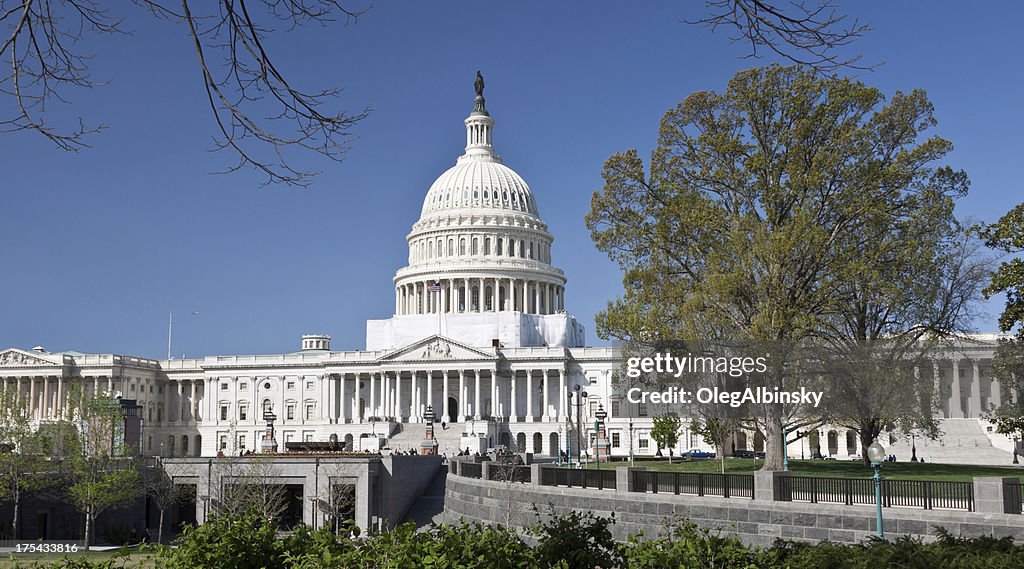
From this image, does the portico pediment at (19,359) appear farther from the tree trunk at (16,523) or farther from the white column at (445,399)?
the tree trunk at (16,523)

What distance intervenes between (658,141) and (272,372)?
10231 centimetres

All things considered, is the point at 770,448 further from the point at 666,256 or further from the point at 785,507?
the point at 785,507

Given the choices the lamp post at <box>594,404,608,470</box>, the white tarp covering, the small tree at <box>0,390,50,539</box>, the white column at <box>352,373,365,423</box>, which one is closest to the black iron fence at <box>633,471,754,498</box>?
the lamp post at <box>594,404,608,470</box>

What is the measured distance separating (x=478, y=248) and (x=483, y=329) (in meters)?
13.4

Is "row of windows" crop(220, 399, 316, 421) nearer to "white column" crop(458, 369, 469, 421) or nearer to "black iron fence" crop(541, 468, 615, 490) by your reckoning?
"white column" crop(458, 369, 469, 421)

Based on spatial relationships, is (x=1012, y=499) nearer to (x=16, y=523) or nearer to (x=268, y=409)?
(x=16, y=523)

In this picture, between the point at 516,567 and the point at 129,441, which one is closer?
the point at 516,567

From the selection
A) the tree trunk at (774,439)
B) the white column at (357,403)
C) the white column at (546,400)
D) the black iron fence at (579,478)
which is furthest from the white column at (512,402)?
the black iron fence at (579,478)

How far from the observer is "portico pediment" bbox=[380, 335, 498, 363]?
133625 mm

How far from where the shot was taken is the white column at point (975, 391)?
234ft

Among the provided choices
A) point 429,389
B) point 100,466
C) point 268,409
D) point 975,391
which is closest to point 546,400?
point 429,389

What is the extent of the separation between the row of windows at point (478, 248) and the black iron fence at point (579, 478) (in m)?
107

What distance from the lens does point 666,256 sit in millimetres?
53969

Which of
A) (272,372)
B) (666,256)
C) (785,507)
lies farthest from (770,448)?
(272,372)
